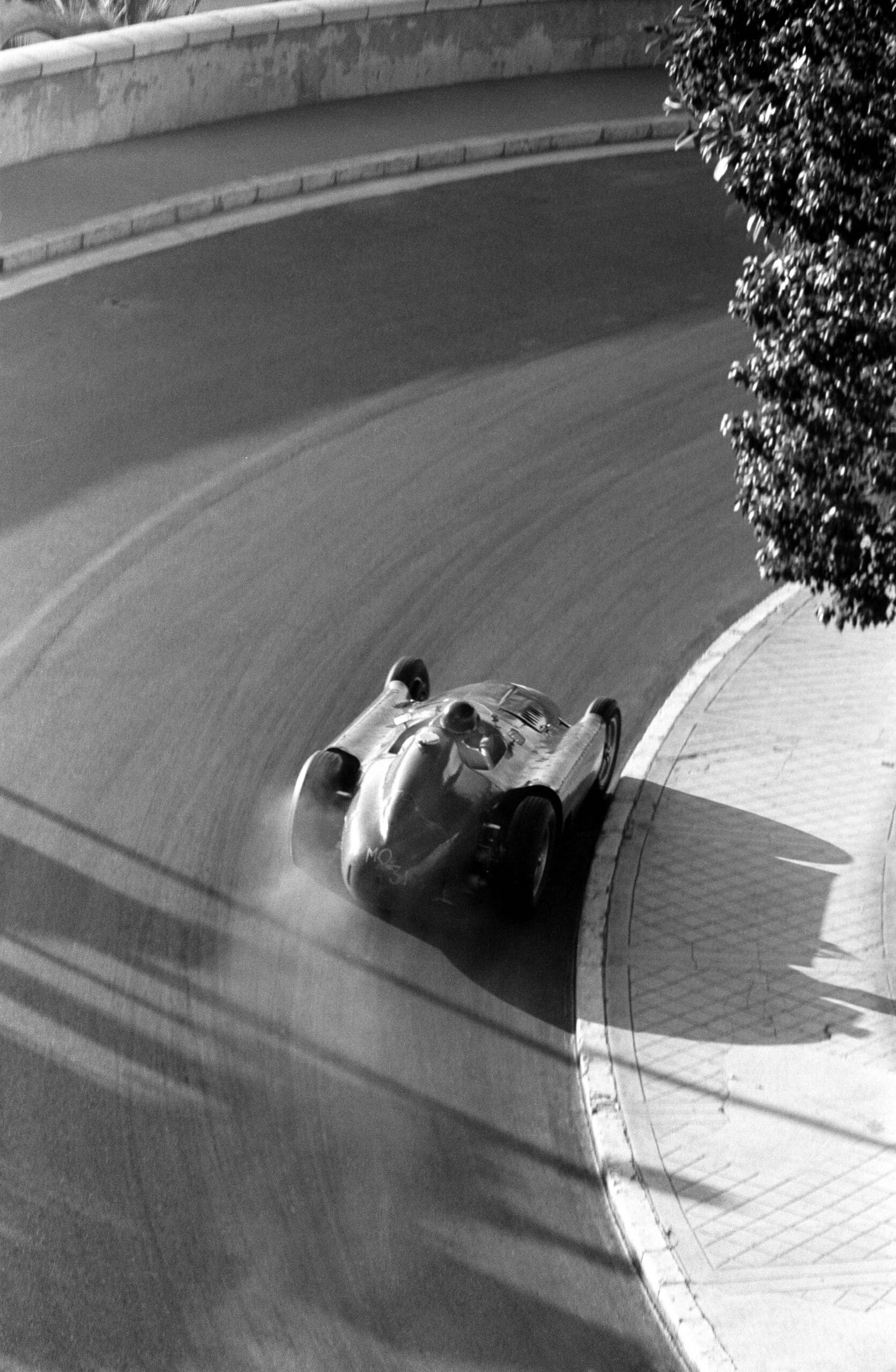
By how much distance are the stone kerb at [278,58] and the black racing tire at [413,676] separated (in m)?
10.1

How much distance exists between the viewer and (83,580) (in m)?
13.9

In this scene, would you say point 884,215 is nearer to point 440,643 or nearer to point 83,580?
point 440,643

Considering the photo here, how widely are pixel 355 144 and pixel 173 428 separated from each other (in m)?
6.82

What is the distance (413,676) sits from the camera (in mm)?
A: 12500

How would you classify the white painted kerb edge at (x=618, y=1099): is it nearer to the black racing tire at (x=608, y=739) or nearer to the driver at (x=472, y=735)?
the black racing tire at (x=608, y=739)

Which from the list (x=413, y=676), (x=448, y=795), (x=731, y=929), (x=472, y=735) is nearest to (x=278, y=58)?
(x=413, y=676)

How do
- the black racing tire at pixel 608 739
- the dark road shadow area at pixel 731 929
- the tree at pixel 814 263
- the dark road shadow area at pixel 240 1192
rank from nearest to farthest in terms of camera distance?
the dark road shadow area at pixel 240 1192, the tree at pixel 814 263, the dark road shadow area at pixel 731 929, the black racing tire at pixel 608 739

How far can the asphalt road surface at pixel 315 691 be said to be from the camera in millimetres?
8695

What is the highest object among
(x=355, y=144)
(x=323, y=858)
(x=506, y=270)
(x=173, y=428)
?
(x=355, y=144)

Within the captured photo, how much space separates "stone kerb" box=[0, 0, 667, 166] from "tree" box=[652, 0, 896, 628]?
12058 millimetres

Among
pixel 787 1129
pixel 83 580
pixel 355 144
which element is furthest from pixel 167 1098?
pixel 355 144

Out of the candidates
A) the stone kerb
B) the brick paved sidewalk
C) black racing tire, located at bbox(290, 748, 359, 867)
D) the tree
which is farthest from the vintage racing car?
the stone kerb

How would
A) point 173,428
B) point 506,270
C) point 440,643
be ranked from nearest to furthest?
point 440,643 → point 173,428 → point 506,270

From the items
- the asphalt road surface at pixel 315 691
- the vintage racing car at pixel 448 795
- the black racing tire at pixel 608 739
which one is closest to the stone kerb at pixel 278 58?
the asphalt road surface at pixel 315 691
